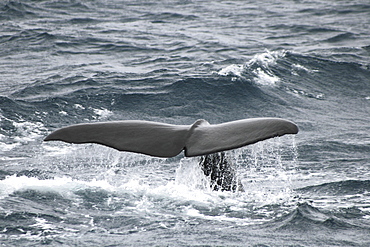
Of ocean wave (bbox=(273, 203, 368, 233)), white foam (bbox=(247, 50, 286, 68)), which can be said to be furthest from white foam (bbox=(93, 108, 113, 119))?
ocean wave (bbox=(273, 203, 368, 233))

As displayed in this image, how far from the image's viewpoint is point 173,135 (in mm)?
6223

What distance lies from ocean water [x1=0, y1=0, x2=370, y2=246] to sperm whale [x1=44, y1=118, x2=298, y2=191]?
38cm

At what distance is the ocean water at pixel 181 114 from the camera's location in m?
6.42

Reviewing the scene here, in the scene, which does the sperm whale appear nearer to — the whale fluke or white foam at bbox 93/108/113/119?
the whale fluke

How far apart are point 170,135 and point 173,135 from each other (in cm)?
3

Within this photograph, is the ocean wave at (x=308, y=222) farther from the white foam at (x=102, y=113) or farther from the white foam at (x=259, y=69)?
the white foam at (x=259, y=69)

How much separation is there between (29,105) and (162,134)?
6.59 meters

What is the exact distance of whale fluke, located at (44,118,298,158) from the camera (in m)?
5.77

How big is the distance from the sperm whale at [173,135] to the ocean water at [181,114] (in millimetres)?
378

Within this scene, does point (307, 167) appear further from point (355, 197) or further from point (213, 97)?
point (213, 97)

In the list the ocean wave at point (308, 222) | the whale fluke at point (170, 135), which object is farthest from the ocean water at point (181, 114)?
the whale fluke at point (170, 135)

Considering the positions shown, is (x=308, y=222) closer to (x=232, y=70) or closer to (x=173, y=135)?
(x=173, y=135)

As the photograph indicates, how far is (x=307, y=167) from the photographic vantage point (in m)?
9.22

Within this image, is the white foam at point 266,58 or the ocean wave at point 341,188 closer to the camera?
the ocean wave at point 341,188
